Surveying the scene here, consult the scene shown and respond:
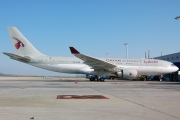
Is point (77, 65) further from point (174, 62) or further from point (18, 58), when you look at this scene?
point (174, 62)

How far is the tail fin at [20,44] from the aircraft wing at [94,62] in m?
6.77

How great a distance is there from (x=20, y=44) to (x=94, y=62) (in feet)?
35.3

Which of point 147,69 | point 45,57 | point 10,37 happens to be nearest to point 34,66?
point 45,57

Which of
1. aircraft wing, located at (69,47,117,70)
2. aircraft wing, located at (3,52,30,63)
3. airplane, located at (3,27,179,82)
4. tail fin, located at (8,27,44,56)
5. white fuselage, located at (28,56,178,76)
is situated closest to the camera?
aircraft wing, located at (69,47,117,70)

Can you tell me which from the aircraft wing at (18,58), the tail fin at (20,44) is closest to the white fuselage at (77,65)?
the aircraft wing at (18,58)

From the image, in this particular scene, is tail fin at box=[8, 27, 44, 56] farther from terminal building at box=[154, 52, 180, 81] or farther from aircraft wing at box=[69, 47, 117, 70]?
terminal building at box=[154, 52, 180, 81]

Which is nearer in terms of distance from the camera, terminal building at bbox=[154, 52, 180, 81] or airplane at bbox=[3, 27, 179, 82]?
airplane at bbox=[3, 27, 179, 82]

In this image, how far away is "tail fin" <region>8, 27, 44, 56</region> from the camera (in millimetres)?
38781

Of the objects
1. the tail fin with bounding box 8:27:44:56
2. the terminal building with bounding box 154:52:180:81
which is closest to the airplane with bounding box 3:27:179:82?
the tail fin with bounding box 8:27:44:56

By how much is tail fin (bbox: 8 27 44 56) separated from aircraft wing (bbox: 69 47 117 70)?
22.2 ft

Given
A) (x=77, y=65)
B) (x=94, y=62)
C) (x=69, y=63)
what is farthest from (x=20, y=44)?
(x=94, y=62)

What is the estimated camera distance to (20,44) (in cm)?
3912

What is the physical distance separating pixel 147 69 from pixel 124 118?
3351 cm

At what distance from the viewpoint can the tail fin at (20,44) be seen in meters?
38.8
